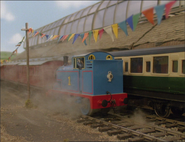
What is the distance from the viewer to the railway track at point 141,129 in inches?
198

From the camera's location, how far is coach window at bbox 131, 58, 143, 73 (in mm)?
7875

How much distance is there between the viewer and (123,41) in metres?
12.2

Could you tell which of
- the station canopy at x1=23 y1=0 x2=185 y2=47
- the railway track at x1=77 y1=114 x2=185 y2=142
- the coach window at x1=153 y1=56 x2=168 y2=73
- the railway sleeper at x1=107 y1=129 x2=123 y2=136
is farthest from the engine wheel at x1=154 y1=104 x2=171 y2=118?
the station canopy at x1=23 y1=0 x2=185 y2=47

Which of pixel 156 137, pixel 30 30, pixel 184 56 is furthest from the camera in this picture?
pixel 30 30

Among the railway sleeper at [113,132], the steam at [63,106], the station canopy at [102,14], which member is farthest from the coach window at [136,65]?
the station canopy at [102,14]

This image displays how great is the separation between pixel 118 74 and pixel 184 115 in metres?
3.15

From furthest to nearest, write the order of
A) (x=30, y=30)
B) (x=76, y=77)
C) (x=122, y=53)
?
(x=30, y=30) < (x=122, y=53) < (x=76, y=77)

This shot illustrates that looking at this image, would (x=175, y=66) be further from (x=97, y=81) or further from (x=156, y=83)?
(x=97, y=81)

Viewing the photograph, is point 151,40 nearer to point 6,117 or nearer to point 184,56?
point 184,56

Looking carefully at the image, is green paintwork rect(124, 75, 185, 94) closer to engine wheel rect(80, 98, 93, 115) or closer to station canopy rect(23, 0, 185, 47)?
engine wheel rect(80, 98, 93, 115)

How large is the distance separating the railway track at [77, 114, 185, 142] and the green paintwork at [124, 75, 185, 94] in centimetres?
109

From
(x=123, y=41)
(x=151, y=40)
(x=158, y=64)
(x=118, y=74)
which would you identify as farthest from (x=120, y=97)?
(x=123, y=41)

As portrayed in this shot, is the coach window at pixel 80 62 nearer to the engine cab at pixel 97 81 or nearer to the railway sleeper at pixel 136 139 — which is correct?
the engine cab at pixel 97 81

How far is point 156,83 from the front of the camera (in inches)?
284
